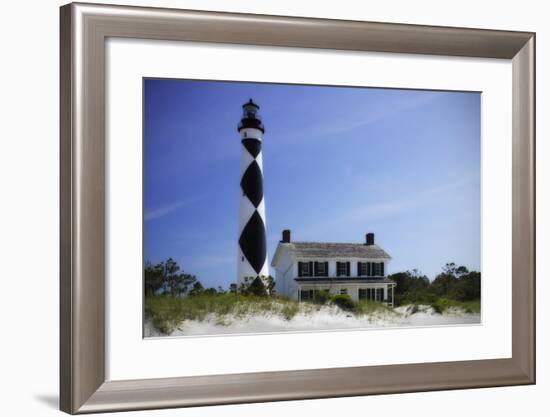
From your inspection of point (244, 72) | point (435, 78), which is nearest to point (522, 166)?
point (435, 78)

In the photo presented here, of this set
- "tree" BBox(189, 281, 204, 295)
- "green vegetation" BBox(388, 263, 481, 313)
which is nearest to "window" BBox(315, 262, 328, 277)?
"green vegetation" BBox(388, 263, 481, 313)

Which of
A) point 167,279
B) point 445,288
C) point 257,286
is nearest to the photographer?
point 167,279

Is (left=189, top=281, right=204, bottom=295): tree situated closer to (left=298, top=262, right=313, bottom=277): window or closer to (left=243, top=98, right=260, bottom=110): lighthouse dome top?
(left=298, top=262, right=313, bottom=277): window

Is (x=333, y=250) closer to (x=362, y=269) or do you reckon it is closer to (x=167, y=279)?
(x=362, y=269)

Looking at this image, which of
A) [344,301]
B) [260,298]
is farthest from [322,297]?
[260,298]

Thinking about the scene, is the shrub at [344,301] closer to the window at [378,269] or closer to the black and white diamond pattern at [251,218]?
the window at [378,269]

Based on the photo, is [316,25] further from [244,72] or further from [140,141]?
[140,141]
